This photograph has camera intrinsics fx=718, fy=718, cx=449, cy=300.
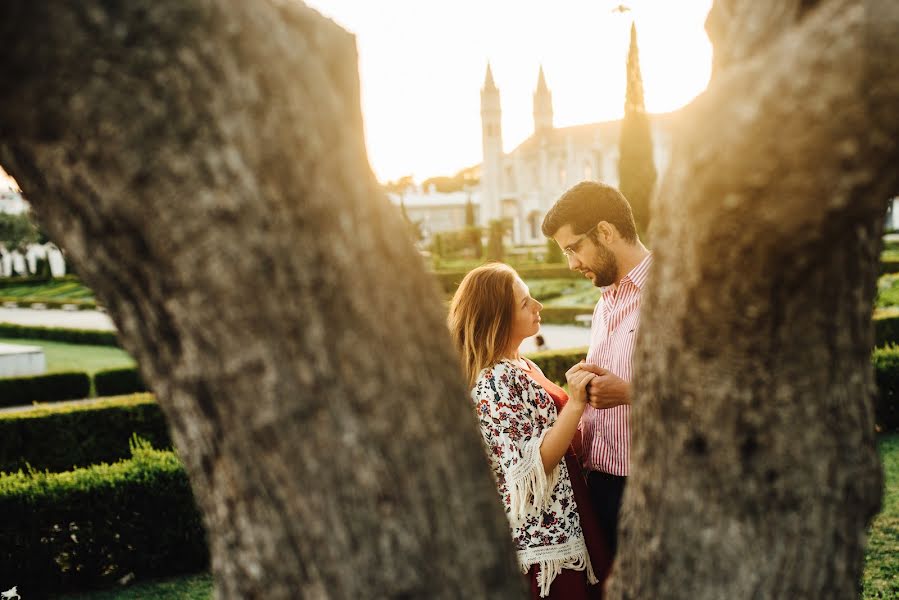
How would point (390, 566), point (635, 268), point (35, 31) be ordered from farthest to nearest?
1. point (635, 268)
2. point (390, 566)
3. point (35, 31)

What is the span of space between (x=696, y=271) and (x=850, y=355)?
0.34 meters

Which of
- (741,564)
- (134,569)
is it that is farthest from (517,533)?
(134,569)

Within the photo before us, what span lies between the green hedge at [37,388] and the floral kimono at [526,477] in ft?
39.8

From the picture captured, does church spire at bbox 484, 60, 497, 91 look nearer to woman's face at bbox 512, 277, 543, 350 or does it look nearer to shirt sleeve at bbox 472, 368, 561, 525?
woman's face at bbox 512, 277, 543, 350

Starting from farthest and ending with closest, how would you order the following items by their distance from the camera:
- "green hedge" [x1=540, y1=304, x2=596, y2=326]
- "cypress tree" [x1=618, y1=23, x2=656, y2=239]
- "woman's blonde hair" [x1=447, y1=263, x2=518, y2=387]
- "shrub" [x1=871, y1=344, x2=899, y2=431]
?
A: "cypress tree" [x1=618, y1=23, x2=656, y2=239] < "green hedge" [x1=540, y1=304, x2=596, y2=326] < "shrub" [x1=871, y1=344, x2=899, y2=431] < "woman's blonde hair" [x1=447, y1=263, x2=518, y2=387]

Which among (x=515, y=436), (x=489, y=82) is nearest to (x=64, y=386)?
(x=515, y=436)

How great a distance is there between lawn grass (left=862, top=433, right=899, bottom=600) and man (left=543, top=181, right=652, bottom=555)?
1.82 meters

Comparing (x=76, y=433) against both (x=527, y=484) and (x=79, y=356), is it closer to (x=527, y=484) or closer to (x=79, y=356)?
(x=527, y=484)

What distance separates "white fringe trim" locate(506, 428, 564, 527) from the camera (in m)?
2.53

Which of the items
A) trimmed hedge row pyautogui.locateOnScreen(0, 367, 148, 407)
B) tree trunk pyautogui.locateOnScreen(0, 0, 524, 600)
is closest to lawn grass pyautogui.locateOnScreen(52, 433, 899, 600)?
tree trunk pyautogui.locateOnScreen(0, 0, 524, 600)

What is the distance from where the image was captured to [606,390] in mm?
2498

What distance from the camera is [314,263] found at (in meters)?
1.09

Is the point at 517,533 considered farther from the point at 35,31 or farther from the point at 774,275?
the point at 35,31

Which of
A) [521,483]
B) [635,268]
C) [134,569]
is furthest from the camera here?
[134,569]
